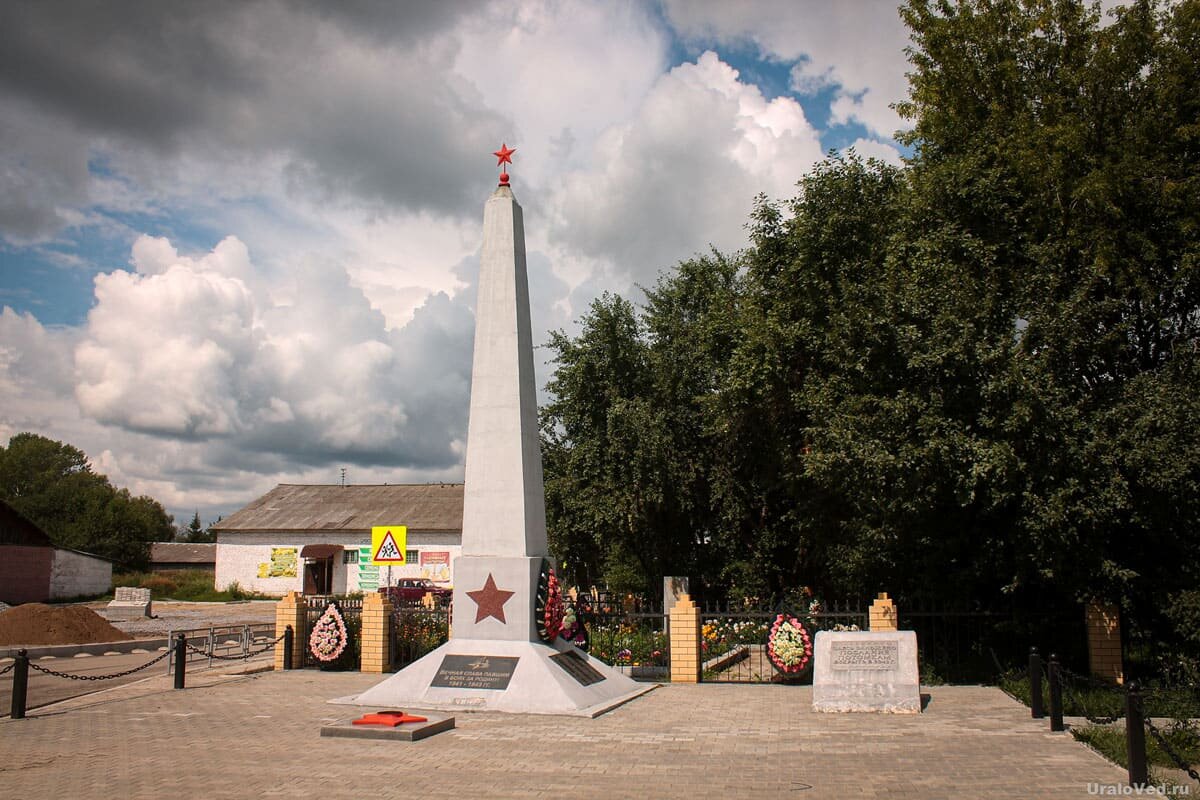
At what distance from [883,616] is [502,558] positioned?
682 cm

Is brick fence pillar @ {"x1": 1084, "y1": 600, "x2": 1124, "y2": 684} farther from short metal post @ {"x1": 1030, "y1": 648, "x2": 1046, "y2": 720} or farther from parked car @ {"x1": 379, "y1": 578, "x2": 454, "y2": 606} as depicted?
parked car @ {"x1": 379, "y1": 578, "x2": 454, "y2": 606}

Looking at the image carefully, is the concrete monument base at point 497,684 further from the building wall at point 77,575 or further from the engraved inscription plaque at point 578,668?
the building wall at point 77,575

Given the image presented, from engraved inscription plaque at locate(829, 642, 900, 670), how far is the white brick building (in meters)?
32.8

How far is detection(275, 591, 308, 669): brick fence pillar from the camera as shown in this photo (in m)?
17.4

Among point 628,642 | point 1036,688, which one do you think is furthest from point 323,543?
point 1036,688

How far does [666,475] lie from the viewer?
22875 mm

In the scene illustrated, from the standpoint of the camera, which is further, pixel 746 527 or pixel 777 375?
pixel 746 527

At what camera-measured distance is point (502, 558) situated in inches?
517

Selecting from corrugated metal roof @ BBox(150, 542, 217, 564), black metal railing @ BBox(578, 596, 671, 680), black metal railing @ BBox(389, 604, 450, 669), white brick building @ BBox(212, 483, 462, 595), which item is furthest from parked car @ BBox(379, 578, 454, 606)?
corrugated metal roof @ BBox(150, 542, 217, 564)

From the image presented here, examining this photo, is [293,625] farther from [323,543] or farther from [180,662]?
[323,543]

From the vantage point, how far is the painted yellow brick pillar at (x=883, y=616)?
15055 millimetres

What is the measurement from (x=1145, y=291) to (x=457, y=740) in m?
14.7

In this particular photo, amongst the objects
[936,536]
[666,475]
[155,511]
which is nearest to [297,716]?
[936,536]

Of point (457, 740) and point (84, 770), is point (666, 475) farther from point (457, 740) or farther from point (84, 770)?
point (84, 770)
